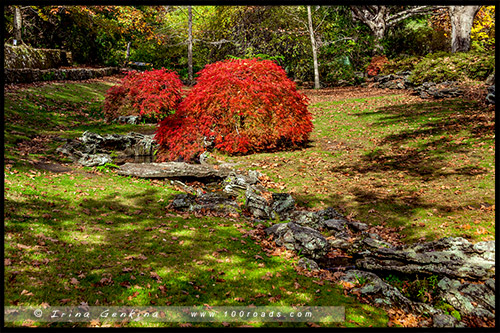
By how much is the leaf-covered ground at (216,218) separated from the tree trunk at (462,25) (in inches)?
541

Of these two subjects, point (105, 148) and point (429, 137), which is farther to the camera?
point (429, 137)

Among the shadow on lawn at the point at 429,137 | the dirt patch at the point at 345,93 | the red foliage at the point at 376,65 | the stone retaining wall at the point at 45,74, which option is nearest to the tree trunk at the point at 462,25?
the red foliage at the point at 376,65

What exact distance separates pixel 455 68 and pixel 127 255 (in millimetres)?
25582

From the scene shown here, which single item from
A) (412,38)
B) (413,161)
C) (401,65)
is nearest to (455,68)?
(401,65)

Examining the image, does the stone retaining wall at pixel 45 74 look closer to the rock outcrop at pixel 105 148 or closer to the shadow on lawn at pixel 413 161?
the rock outcrop at pixel 105 148

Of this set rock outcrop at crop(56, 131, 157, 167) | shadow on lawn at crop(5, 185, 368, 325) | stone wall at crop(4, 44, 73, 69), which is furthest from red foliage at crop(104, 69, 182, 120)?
shadow on lawn at crop(5, 185, 368, 325)

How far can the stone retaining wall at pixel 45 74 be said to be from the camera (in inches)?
836

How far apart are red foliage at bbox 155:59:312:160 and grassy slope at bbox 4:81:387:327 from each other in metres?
3.43

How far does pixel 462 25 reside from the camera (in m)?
27.2

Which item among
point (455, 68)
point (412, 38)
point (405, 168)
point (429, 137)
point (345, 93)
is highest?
point (412, 38)

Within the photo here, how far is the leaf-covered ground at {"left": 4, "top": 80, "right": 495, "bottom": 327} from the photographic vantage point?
502 cm

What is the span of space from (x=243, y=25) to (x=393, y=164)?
2845 centimetres

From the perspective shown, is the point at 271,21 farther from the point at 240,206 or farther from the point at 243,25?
the point at 240,206

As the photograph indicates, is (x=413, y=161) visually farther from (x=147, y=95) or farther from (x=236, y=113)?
(x=147, y=95)
